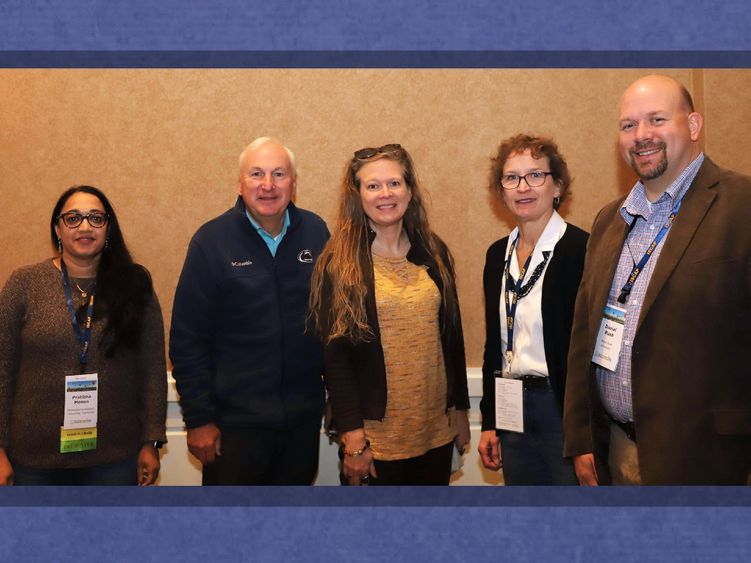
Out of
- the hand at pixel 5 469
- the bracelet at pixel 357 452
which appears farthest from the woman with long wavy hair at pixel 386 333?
the hand at pixel 5 469

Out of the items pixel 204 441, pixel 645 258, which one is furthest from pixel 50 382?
pixel 645 258

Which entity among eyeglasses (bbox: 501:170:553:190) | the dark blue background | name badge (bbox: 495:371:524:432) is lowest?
name badge (bbox: 495:371:524:432)

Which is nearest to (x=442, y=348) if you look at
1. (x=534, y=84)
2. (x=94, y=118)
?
(x=534, y=84)

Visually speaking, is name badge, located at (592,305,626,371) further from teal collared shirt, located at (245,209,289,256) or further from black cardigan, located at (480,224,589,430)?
teal collared shirt, located at (245,209,289,256)

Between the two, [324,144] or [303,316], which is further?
[324,144]

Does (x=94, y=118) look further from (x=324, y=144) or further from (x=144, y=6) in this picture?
(x=144, y=6)

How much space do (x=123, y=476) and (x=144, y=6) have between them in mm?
2285

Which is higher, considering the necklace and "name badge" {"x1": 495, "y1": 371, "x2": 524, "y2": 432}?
the necklace

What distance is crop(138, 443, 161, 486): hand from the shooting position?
101 inches

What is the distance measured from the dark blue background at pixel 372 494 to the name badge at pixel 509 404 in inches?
70.0

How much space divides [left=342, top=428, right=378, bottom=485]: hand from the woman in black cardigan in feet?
1.50

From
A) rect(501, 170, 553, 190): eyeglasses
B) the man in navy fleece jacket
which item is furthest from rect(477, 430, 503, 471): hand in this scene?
rect(501, 170, 553, 190): eyeglasses

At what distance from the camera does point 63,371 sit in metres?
2.43

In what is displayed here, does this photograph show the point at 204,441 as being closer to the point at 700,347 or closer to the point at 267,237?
the point at 267,237
